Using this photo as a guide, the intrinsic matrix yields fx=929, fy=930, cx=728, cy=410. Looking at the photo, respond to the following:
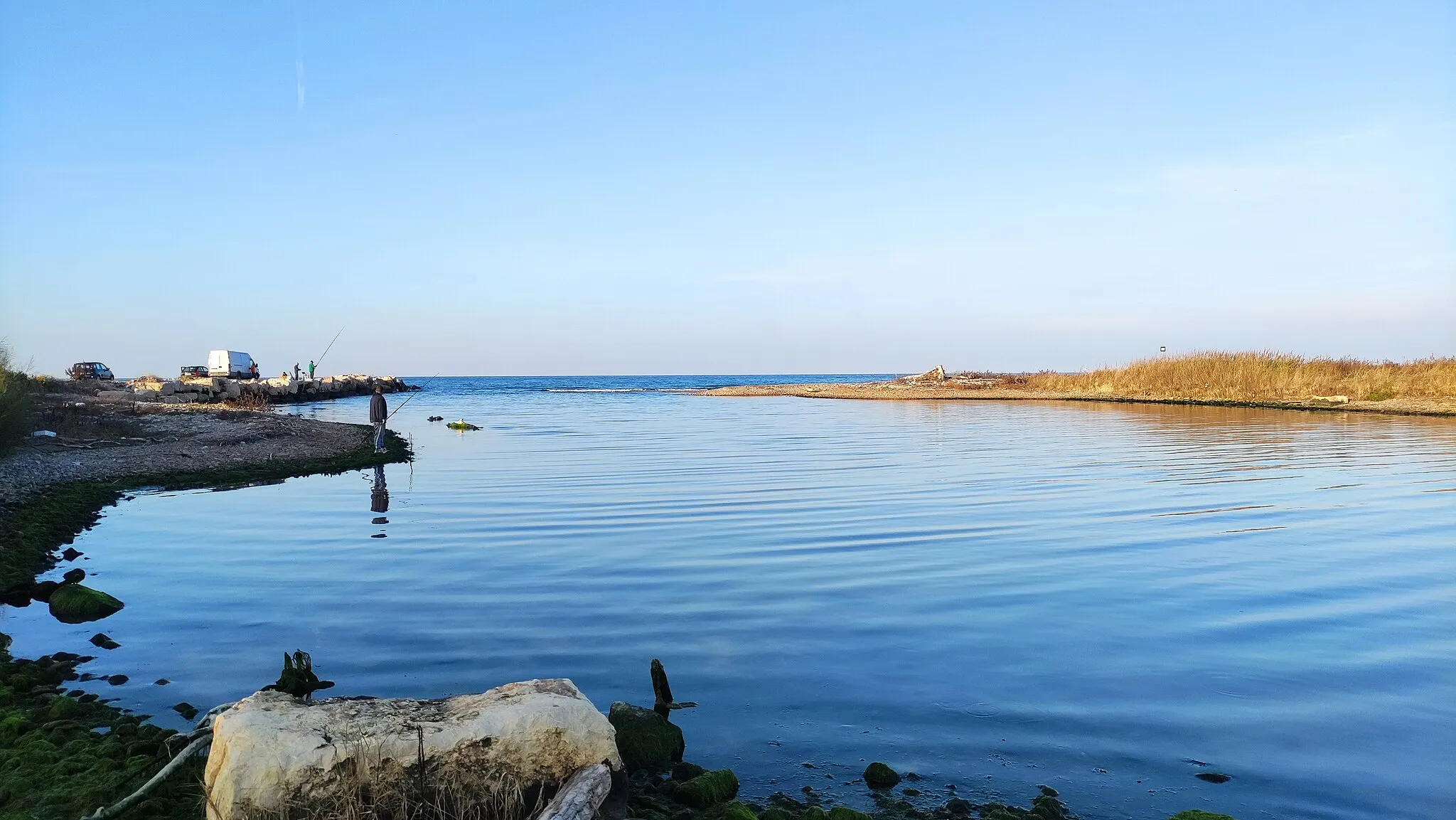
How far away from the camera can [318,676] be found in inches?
293

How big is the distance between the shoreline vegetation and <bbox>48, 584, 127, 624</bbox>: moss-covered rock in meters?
49.6

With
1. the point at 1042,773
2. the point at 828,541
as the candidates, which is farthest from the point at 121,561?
the point at 1042,773

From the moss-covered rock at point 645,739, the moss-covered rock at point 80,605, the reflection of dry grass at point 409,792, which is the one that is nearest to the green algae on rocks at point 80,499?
the moss-covered rock at point 80,605

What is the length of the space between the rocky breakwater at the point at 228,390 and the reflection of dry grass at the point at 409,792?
2914 cm

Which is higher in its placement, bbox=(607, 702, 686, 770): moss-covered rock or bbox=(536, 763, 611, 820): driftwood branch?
bbox=(536, 763, 611, 820): driftwood branch

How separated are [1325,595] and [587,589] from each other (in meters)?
7.93

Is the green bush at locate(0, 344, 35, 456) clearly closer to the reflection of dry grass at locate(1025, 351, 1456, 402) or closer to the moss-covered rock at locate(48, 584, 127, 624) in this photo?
the moss-covered rock at locate(48, 584, 127, 624)

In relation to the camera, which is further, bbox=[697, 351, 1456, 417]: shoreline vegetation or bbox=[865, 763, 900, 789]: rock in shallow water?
bbox=[697, 351, 1456, 417]: shoreline vegetation

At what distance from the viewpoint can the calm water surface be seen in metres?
6.09

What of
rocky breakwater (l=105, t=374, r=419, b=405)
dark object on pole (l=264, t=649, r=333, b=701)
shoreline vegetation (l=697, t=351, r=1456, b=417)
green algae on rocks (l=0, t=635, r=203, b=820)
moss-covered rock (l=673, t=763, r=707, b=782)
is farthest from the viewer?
shoreline vegetation (l=697, t=351, r=1456, b=417)

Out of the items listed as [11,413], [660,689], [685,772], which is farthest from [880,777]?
[11,413]

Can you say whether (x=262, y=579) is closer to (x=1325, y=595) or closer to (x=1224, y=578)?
(x=1224, y=578)

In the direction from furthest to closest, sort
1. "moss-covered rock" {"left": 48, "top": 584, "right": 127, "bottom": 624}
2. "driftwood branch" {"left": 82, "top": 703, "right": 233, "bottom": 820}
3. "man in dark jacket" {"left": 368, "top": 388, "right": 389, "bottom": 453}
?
"man in dark jacket" {"left": 368, "top": 388, "right": 389, "bottom": 453}
"moss-covered rock" {"left": 48, "top": 584, "right": 127, "bottom": 624}
"driftwood branch" {"left": 82, "top": 703, "right": 233, "bottom": 820}

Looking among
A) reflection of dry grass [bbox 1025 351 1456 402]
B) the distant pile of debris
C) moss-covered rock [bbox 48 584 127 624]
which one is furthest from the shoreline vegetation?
moss-covered rock [bbox 48 584 127 624]
